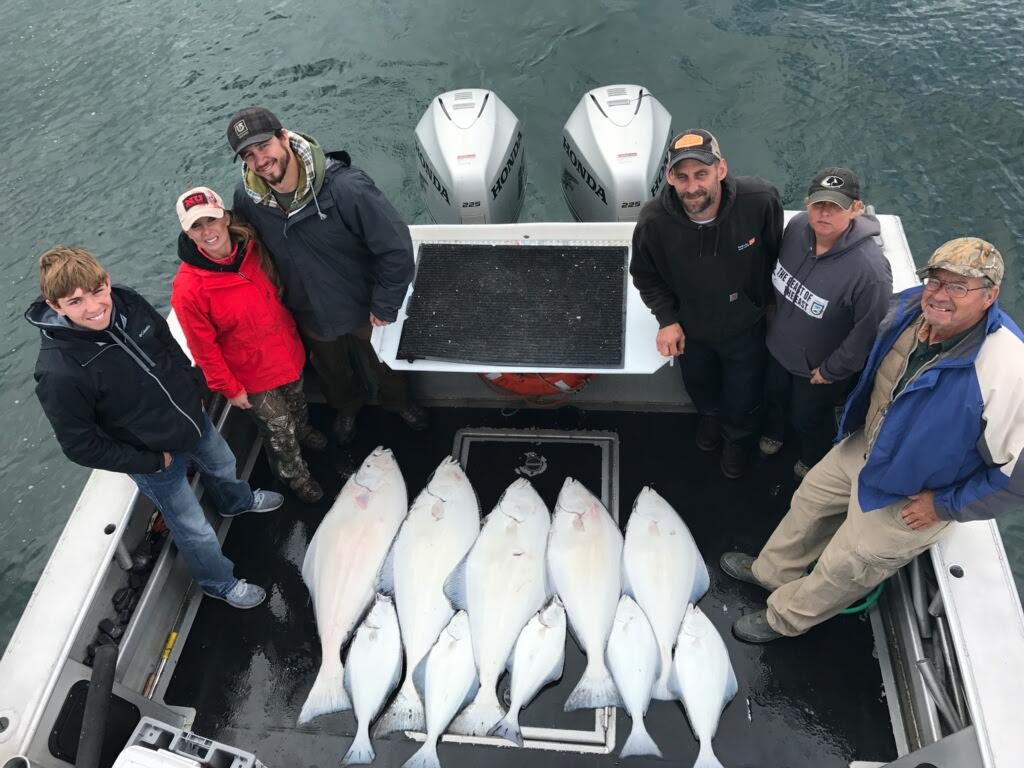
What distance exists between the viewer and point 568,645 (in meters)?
3.04

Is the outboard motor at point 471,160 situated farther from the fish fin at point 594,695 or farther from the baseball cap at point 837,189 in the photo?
the fish fin at point 594,695

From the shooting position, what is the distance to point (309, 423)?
154 inches

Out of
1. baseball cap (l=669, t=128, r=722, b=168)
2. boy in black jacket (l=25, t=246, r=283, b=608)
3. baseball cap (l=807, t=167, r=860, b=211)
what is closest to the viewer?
boy in black jacket (l=25, t=246, r=283, b=608)

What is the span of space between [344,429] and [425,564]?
97 cm

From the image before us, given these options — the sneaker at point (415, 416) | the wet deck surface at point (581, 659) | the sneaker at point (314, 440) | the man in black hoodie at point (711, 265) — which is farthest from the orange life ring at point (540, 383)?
the sneaker at point (314, 440)

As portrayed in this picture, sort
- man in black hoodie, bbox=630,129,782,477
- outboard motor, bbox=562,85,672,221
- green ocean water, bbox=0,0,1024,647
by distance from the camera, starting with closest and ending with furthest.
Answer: man in black hoodie, bbox=630,129,782,477
outboard motor, bbox=562,85,672,221
green ocean water, bbox=0,0,1024,647

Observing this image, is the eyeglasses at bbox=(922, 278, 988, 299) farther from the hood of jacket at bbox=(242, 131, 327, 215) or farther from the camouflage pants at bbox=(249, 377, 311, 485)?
the camouflage pants at bbox=(249, 377, 311, 485)

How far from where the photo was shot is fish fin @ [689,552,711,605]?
10.2ft

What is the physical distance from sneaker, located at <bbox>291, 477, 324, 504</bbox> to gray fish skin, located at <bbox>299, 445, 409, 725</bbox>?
5.8 inches

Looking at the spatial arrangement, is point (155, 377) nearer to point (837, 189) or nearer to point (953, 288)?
point (837, 189)

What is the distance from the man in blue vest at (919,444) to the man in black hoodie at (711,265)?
1.97 ft

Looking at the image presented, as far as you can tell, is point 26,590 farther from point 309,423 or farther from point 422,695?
point 422,695

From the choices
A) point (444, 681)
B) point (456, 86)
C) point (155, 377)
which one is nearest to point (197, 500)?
point (155, 377)

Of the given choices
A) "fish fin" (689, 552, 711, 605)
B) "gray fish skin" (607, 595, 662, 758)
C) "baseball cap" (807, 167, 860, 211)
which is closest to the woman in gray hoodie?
"baseball cap" (807, 167, 860, 211)
